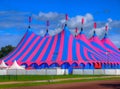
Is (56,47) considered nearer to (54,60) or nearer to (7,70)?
(54,60)

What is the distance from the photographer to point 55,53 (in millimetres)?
56531

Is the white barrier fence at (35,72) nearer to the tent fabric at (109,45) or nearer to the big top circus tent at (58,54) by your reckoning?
the big top circus tent at (58,54)

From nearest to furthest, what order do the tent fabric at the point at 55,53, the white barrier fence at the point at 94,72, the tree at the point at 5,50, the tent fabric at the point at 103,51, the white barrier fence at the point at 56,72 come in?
1. the white barrier fence at the point at 56,72
2. the white barrier fence at the point at 94,72
3. the tent fabric at the point at 55,53
4. the tent fabric at the point at 103,51
5. the tree at the point at 5,50

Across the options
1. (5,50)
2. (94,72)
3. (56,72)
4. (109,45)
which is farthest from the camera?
(5,50)

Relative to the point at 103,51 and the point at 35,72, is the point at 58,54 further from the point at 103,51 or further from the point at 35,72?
the point at 103,51

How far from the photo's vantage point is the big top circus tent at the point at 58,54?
56.0 meters

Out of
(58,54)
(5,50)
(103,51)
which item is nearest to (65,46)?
(58,54)

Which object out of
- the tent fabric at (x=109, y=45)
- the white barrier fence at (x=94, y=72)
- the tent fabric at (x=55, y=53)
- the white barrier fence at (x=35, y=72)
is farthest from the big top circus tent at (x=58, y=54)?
the tent fabric at (x=109, y=45)

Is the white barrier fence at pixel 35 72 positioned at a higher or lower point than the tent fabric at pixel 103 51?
lower

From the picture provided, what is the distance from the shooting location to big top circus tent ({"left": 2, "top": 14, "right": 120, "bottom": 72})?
184ft

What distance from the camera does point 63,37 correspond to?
58.9 m

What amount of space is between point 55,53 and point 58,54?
550mm

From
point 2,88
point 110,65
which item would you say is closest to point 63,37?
point 110,65

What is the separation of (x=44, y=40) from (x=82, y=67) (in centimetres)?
854
